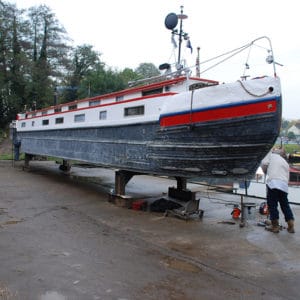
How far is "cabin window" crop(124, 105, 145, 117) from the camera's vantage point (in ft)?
26.1

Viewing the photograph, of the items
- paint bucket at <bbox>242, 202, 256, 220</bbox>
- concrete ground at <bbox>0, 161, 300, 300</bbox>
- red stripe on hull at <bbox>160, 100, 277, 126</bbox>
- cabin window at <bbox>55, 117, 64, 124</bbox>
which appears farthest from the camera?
cabin window at <bbox>55, 117, 64, 124</bbox>

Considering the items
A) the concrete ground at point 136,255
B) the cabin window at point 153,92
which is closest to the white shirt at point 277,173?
the concrete ground at point 136,255

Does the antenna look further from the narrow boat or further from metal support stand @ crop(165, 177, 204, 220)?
metal support stand @ crop(165, 177, 204, 220)

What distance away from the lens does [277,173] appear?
6215mm

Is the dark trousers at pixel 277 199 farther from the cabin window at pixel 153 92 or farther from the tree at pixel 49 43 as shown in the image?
the tree at pixel 49 43

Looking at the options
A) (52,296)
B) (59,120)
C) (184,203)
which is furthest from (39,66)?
(52,296)

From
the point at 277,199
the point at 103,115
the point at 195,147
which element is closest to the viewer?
the point at 277,199

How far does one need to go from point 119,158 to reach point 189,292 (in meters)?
5.26

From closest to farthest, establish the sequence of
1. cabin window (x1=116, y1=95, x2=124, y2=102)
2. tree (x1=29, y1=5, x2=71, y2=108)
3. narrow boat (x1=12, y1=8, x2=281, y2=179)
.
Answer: narrow boat (x1=12, y1=8, x2=281, y2=179)
cabin window (x1=116, y1=95, x2=124, y2=102)
tree (x1=29, y1=5, x2=71, y2=108)

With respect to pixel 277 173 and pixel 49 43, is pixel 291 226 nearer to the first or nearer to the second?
pixel 277 173

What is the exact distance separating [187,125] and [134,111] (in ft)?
6.23

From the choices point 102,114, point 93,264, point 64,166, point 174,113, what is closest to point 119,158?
point 102,114

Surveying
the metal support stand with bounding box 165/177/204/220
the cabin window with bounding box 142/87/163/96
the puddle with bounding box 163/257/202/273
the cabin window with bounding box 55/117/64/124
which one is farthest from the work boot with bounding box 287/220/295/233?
the cabin window with bounding box 55/117/64/124

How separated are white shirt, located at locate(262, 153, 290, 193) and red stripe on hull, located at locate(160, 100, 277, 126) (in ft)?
3.41
